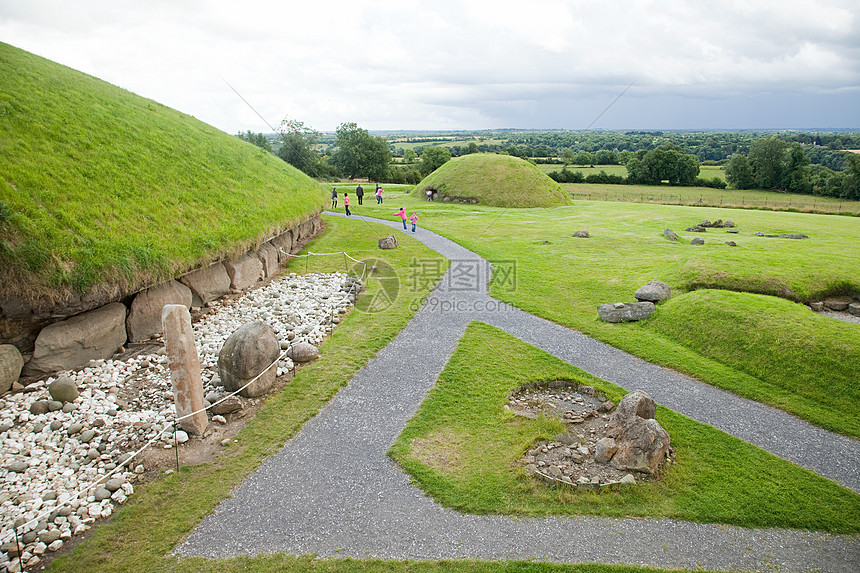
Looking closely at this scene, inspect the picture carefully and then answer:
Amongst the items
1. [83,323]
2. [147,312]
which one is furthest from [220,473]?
[147,312]

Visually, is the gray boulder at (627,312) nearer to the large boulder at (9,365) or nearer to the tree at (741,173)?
the large boulder at (9,365)

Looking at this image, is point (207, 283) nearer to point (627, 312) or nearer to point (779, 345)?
point (627, 312)

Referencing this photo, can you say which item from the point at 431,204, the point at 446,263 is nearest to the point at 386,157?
the point at 431,204

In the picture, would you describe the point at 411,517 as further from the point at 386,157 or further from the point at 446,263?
the point at 386,157

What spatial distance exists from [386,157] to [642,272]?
216 feet

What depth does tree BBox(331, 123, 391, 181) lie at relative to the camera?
7894 cm

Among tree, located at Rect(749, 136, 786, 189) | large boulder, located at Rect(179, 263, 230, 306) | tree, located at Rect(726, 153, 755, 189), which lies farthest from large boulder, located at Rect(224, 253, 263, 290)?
tree, located at Rect(749, 136, 786, 189)

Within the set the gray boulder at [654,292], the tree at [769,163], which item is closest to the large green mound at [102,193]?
the gray boulder at [654,292]

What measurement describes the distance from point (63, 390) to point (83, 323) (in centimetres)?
203

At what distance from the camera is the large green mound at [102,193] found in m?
10.7

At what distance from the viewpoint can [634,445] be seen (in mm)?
8102

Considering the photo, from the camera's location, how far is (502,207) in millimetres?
44594

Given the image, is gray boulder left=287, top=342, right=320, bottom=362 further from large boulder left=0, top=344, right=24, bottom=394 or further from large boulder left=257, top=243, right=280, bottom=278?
large boulder left=257, top=243, right=280, bottom=278

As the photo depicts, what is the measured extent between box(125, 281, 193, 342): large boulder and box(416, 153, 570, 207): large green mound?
35178 millimetres
